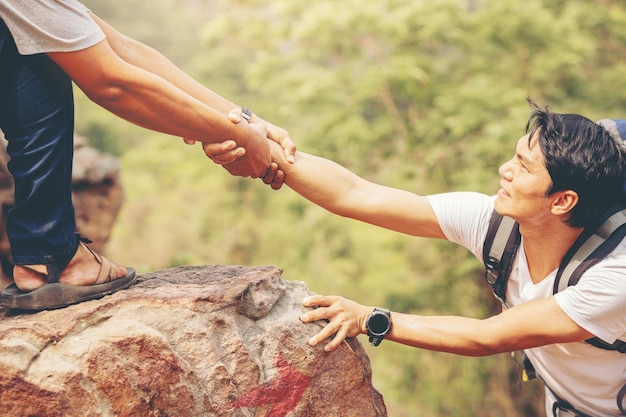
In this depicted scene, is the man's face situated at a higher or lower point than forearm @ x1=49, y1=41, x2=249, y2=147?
lower

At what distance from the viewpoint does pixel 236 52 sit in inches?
862

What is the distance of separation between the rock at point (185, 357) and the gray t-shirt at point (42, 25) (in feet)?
3.01

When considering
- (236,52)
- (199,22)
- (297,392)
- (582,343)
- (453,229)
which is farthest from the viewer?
(199,22)

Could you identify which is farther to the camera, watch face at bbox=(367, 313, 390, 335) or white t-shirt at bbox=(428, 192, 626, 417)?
watch face at bbox=(367, 313, 390, 335)

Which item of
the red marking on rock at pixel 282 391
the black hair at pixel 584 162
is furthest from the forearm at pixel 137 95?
the black hair at pixel 584 162

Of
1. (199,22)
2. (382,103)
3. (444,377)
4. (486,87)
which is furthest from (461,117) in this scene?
(199,22)

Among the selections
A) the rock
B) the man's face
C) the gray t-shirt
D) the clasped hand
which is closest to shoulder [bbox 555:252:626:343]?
the man's face

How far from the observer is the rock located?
2.14m

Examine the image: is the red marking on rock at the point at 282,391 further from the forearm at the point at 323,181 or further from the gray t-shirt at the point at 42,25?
the gray t-shirt at the point at 42,25

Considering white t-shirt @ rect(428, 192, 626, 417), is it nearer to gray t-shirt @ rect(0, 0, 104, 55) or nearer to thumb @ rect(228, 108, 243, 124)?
thumb @ rect(228, 108, 243, 124)

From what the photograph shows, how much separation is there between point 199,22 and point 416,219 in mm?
28141

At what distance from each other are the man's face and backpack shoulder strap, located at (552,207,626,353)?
190 mm

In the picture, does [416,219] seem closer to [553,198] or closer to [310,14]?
[553,198]

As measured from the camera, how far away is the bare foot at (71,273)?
2.38 meters
